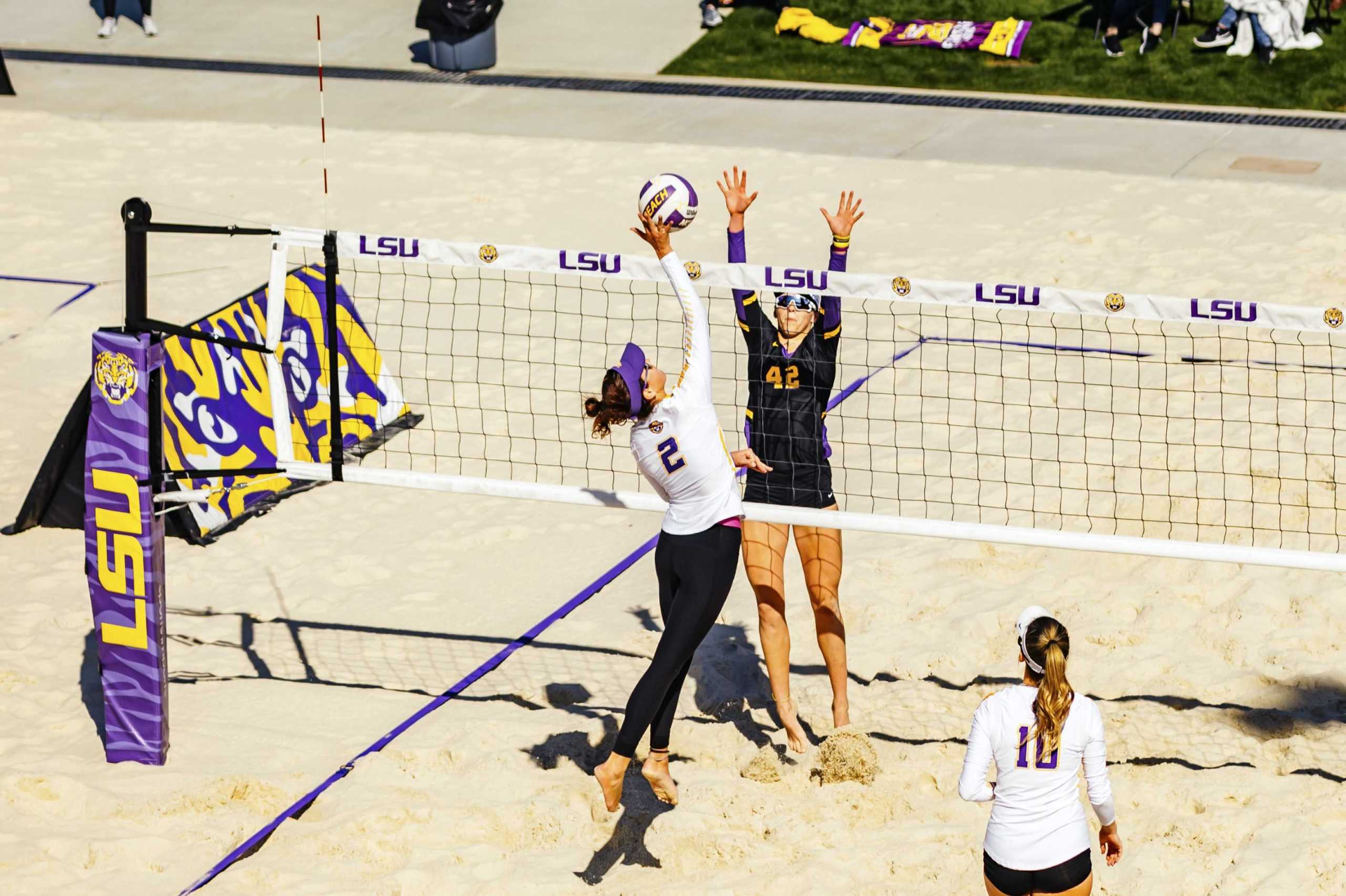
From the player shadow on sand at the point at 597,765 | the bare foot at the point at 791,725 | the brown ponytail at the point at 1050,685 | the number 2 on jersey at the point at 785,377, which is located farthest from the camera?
the bare foot at the point at 791,725

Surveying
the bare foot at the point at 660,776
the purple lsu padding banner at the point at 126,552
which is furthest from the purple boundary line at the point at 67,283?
the bare foot at the point at 660,776

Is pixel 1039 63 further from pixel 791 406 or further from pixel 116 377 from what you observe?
pixel 116 377

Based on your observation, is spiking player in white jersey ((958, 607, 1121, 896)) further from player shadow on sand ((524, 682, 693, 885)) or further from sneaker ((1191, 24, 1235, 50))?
sneaker ((1191, 24, 1235, 50))

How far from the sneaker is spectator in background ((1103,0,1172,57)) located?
427mm

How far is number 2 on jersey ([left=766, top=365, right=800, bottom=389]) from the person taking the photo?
631cm

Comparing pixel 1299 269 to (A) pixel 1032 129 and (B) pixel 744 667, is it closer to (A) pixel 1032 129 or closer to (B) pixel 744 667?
(A) pixel 1032 129

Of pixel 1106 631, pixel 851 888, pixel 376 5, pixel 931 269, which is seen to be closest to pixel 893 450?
pixel 1106 631

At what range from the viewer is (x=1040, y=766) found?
15.2ft

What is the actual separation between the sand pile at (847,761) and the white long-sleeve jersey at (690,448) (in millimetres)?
1175

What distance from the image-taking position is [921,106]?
16.0 m

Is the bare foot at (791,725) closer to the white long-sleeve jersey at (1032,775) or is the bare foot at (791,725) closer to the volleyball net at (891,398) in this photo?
the volleyball net at (891,398)

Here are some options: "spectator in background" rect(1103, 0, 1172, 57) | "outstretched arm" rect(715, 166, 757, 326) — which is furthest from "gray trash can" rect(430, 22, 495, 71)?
"outstretched arm" rect(715, 166, 757, 326)

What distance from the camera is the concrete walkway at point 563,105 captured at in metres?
14.4

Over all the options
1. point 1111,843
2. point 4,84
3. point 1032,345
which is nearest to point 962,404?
point 1032,345
